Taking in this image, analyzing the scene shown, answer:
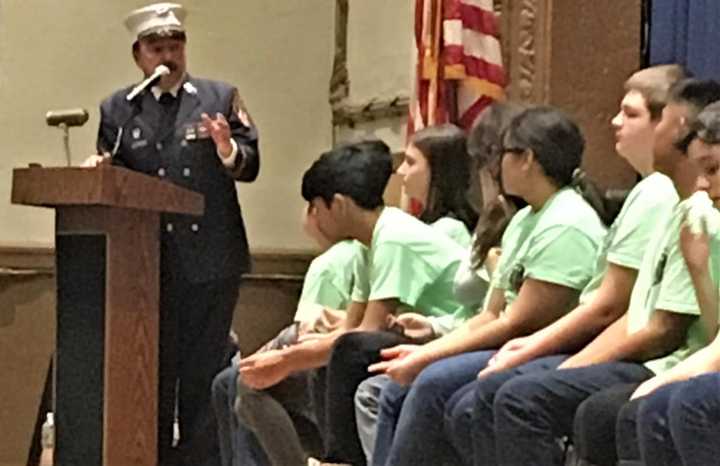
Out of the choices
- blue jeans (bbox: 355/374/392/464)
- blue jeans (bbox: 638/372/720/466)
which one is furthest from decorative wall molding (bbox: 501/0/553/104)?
blue jeans (bbox: 638/372/720/466)

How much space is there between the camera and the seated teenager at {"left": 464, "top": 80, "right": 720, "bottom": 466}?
2.36m

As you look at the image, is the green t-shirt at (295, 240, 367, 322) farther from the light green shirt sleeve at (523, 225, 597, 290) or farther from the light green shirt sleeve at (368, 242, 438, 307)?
the light green shirt sleeve at (523, 225, 597, 290)

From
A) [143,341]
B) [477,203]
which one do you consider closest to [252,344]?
[477,203]

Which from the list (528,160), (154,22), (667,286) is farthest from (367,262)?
(667,286)

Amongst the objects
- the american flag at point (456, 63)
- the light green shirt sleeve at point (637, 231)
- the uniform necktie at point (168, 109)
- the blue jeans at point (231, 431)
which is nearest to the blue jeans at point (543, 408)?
the light green shirt sleeve at point (637, 231)

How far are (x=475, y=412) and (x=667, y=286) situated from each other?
393 mm

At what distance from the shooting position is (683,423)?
2031 mm

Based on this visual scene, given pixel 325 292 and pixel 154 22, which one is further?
pixel 154 22

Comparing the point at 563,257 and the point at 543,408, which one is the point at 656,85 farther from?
the point at 543,408

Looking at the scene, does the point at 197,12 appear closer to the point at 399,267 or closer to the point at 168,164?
the point at 168,164

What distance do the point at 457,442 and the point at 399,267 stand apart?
0.59 m

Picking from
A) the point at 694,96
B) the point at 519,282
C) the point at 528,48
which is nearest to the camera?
the point at 694,96

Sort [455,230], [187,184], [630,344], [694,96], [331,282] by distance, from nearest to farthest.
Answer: [630,344]
[694,96]
[455,230]
[331,282]
[187,184]

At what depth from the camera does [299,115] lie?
5320 millimetres
